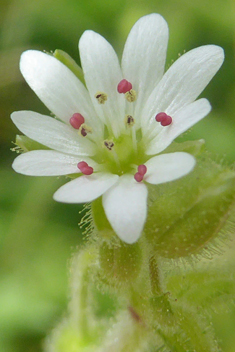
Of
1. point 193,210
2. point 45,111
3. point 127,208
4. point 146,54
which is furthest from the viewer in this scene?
point 45,111

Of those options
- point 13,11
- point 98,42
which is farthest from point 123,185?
point 13,11

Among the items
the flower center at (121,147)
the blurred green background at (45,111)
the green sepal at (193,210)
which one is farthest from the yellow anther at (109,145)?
the blurred green background at (45,111)

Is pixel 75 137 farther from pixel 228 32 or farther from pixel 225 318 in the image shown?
pixel 228 32

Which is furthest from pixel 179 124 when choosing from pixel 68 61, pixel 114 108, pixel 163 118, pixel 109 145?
pixel 68 61

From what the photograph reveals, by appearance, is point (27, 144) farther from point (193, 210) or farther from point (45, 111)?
point (45, 111)

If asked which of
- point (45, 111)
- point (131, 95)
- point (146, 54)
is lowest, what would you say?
point (45, 111)

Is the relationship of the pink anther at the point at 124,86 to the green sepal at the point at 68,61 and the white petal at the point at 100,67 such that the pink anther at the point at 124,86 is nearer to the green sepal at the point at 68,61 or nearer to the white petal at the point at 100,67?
the white petal at the point at 100,67
